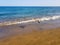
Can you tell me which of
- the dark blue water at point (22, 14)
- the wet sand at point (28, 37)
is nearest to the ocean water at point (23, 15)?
the dark blue water at point (22, 14)

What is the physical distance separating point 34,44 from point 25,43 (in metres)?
0.46

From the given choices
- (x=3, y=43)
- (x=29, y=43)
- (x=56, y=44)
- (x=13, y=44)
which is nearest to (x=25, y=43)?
(x=29, y=43)

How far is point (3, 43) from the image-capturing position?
228 inches

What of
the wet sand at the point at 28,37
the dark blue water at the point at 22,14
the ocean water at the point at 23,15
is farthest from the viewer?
the dark blue water at the point at 22,14

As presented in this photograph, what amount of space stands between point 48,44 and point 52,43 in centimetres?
24

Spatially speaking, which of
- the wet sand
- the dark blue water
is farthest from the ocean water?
the wet sand

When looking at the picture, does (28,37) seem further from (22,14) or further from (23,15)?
(22,14)

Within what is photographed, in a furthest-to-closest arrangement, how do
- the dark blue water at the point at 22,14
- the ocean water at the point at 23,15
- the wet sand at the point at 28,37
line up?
the dark blue water at the point at 22,14 < the ocean water at the point at 23,15 < the wet sand at the point at 28,37

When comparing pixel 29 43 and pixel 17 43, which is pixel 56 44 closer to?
pixel 29 43

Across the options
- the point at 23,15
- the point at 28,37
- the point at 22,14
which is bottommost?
the point at 22,14

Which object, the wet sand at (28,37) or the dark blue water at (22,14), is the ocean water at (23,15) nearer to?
the dark blue water at (22,14)

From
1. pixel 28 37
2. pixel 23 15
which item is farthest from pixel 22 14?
pixel 28 37

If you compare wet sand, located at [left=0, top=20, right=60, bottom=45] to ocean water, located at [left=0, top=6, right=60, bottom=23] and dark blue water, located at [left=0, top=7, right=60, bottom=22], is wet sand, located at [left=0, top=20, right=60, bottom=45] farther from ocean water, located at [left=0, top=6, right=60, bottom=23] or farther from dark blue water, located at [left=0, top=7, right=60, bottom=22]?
dark blue water, located at [left=0, top=7, right=60, bottom=22]

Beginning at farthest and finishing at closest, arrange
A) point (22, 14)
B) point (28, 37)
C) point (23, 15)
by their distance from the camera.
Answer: point (22, 14) < point (23, 15) < point (28, 37)
